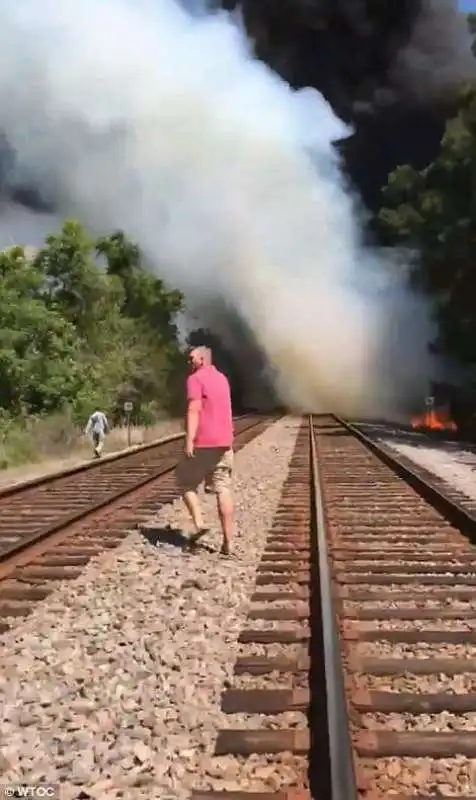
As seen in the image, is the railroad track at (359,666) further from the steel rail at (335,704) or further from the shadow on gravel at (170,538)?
the shadow on gravel at (170,538)

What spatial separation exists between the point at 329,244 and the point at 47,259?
35.1ft

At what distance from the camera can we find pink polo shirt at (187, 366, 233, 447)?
27.6 feet

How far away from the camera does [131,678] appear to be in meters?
5.25

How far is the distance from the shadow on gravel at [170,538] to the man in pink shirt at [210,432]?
33 cm

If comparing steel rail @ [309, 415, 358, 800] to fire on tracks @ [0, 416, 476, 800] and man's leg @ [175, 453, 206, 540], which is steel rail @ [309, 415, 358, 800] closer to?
fire on tracks @ [0, 416, 476, 800]

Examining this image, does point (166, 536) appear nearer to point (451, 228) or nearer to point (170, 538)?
point (170, 538)

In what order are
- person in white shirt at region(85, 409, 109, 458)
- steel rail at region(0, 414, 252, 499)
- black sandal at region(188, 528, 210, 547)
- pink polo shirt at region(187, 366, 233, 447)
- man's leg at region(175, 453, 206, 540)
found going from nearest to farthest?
pink polo shirt at region(187, 366, 233, 447) → man's leg at region(175, 453, 206, 540) → black sandal at region(188, 528, 210, 547) → steel rail at region(0, 414, 252, 499) → person in white shirt at region(85, 409, 109, 458)

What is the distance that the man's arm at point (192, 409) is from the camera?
27.2 ft

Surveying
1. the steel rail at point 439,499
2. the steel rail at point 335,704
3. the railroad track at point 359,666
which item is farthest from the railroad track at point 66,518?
the steel rail at point 439,499

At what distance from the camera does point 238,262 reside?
36.0 meters

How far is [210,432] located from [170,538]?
126cm

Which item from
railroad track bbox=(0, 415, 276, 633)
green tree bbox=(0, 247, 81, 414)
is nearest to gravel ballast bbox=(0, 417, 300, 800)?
railroad track bbox=(0, 415, 276, 633)

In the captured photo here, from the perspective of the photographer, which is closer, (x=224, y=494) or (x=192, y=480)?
(x=224, y=494)

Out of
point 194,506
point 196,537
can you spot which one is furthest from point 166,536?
point 194,506
